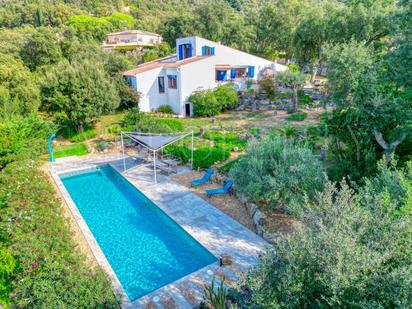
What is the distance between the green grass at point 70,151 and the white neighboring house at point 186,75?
32.0 ft

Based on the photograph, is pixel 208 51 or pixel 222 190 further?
pixel 208 51

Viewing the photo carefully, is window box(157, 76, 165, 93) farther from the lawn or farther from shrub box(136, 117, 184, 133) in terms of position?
shrub box(136, 117, 184, 133)

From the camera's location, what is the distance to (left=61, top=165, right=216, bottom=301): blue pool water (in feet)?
33.4

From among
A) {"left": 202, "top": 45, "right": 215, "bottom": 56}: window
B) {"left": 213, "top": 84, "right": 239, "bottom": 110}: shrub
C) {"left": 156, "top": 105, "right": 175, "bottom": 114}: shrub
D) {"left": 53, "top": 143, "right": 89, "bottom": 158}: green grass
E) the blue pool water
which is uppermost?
{"left": 202, "top": 45, "right": 215, "bottom": 56}: window

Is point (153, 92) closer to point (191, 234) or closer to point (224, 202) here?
point (224, 202)

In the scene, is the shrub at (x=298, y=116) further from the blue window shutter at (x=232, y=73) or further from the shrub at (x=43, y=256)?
the shrub at (x=43, y=256)

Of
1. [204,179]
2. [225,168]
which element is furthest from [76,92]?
[225,168]

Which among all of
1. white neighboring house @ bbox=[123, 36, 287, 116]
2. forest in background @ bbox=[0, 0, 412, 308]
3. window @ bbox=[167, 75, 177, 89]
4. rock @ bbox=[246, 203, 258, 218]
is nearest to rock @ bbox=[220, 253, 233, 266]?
forest in background @ bbox=[0, 0, 412, 308]

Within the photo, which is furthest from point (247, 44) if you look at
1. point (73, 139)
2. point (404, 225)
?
point (404, 225)

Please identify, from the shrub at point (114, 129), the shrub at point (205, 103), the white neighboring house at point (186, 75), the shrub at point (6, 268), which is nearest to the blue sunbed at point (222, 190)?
the shrub at point (6, 268)

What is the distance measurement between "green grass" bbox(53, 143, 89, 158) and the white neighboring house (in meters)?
9.77

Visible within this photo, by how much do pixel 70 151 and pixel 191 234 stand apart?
1569 cm

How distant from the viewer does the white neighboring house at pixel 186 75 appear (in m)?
30.4

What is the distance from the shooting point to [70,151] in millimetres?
22906
